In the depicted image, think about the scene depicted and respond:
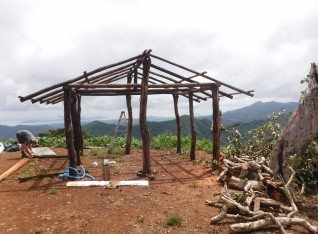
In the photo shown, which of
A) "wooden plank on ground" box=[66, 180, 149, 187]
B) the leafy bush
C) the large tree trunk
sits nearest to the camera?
the large tree trunk

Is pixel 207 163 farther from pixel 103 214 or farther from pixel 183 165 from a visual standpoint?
pixel 103 214

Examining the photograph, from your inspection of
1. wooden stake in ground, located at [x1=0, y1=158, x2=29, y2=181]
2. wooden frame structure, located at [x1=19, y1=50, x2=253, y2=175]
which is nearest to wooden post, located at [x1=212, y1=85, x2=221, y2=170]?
wooden frame structure, located at [x1=19, y1=50, x2=253, y2=175]

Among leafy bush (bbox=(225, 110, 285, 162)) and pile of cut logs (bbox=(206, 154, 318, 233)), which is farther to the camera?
leafy bush (bbox=(225, 110, 285, 162))

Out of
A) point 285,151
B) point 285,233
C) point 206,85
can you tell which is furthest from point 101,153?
point 285,233

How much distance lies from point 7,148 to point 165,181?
11997 mm

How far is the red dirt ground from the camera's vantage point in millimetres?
6169

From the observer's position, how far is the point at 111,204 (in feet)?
24.8

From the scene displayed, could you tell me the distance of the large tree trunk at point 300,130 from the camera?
7.72m

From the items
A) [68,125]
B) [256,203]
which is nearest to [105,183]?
[68,125]

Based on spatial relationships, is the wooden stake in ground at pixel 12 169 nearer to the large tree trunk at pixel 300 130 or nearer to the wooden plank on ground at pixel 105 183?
the wooden plank on ground at pixel 105 183

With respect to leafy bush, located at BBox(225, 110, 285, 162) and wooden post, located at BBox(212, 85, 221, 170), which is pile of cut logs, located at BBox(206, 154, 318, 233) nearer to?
wooden post, located at BBox(212, 85, 221, 170)

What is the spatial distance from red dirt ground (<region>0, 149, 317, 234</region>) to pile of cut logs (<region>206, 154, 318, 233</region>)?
1.09 feet

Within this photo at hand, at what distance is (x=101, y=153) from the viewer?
52.7ft

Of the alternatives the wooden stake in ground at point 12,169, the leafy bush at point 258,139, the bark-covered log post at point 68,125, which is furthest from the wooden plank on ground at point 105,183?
the leafy bush at point 258,139
